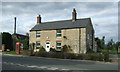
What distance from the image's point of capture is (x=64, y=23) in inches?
1609

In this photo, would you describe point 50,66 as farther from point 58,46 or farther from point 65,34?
point 58,46

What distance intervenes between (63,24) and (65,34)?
122 inches

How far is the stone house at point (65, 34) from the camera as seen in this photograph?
36.8 m

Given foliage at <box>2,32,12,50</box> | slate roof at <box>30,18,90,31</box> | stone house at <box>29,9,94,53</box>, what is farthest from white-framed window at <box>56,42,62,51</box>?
foliage at <box>2,32,12,50</box>

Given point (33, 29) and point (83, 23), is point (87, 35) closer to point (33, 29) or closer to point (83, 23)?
point (83, 23)

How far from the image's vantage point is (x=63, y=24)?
133ft

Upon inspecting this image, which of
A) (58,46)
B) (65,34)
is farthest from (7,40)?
(65,34)

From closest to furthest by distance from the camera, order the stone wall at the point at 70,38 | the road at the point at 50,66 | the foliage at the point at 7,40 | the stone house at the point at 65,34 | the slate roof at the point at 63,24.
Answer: the road at the point at 50,66 < the stone wall at the point at 70,38 < the stone house at the point at 65,34 < the slate roof at the point at 63,24 < the foliage at the point at 7,40

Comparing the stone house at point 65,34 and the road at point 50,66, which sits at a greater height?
the stone house at point 65,34

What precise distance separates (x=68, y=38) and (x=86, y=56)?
13.7m

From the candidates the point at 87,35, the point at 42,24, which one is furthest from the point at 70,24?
the point at 42,24

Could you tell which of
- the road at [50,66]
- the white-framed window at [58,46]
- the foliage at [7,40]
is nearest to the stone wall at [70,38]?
the white-framed window at [58,46]

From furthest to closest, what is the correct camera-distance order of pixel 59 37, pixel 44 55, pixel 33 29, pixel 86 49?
pixel 33 29, pixel 59 37, pixel 86 49, pixel 44 55

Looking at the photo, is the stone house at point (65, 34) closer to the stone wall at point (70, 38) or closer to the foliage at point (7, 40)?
the stone wall at point (70, 38)
